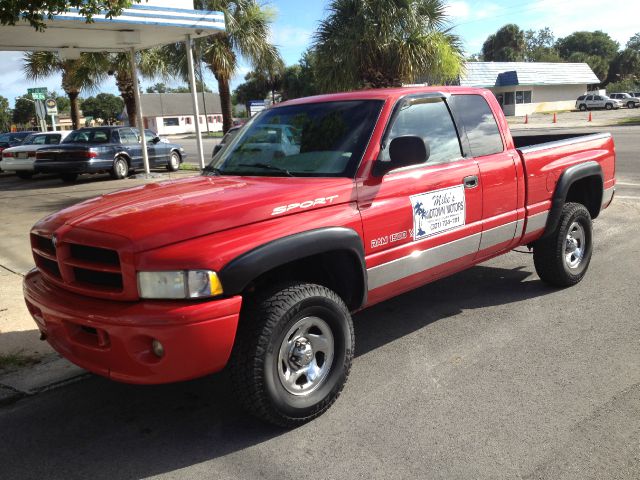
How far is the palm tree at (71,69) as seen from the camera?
21.6 metres

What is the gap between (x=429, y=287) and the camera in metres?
5.85

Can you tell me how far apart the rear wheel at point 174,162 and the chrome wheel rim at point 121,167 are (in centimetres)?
225

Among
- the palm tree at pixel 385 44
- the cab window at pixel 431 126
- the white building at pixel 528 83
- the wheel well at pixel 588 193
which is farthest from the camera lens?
the white building at pixel 528 83

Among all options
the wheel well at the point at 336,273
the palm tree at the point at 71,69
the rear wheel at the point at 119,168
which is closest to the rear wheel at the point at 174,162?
the rear wheel at the point at 119,168

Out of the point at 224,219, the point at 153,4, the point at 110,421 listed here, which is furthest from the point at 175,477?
the point at 153,4

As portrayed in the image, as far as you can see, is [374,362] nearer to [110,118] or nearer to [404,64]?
[404,64]

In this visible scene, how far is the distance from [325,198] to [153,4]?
11.4 m

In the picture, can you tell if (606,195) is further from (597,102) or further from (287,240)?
(597,102)

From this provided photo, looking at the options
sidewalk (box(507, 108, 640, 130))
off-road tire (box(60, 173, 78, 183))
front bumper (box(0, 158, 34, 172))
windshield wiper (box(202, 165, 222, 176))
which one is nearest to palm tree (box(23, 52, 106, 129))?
front bumper (box(0, 158, 34, 172))

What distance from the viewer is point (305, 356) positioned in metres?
3.42

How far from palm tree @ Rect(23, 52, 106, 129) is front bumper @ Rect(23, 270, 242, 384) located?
20.5 meters

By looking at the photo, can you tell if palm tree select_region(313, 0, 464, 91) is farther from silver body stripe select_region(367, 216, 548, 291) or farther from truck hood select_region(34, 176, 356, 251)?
truck hood select_region(34, 176, 356, 251)

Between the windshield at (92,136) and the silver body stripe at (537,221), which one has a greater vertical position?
the windshield at (92,136)

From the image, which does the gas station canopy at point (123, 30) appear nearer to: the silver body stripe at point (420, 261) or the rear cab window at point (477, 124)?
the rear cab window at point (477, 124)
